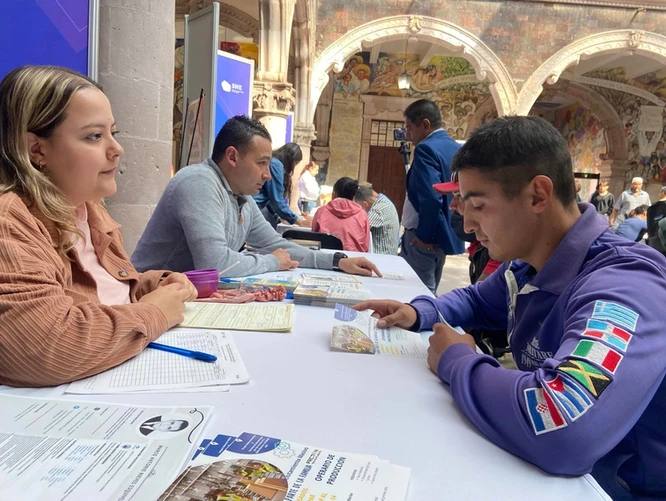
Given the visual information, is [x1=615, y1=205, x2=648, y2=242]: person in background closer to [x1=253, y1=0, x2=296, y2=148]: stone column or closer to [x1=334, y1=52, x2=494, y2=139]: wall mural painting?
[x1=253, y1=0, x2=296, y2=148]: stone column

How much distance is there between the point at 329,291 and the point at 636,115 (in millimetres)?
16425

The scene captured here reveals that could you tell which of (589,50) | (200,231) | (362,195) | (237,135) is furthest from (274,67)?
(589,50)

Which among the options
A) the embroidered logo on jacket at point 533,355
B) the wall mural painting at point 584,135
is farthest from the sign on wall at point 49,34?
the wall mural painting at point 584,135

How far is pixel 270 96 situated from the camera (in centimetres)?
827

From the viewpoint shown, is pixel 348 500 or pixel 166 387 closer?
pixel 348 500

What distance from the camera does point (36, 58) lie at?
2143mm

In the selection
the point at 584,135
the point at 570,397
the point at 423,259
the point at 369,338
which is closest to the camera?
the point at 570,397

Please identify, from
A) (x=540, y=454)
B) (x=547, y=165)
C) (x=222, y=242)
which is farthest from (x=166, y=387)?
(x=222, y=242)

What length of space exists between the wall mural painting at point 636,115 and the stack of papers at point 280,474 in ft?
54.2

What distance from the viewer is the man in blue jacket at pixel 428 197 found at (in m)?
3.57

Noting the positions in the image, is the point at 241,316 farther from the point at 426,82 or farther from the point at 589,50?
the point at 426,82

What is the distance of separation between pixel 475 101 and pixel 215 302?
48.9 feet

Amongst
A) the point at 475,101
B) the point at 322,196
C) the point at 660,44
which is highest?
the point at 660,44

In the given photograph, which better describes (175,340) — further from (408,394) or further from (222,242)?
(222,242)
